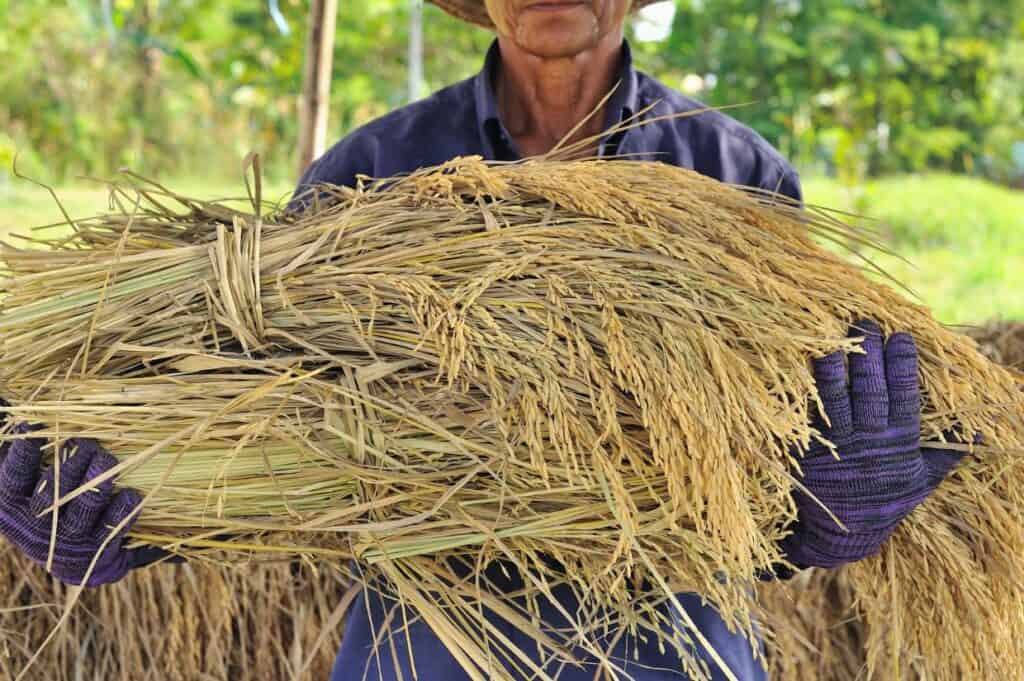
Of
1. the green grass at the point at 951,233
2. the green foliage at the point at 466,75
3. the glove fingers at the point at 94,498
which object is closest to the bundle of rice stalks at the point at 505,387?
the glove fingers at the point at 94,498

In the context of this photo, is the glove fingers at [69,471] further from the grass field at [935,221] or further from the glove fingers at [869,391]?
the grass field at [935,221]

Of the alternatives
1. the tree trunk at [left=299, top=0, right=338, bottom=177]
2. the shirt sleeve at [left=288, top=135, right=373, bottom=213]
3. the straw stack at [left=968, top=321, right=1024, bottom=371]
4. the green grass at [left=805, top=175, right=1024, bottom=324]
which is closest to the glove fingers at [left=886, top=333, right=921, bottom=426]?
the shirt sleeve at [left=288, top=135, right=373, bottom=213]

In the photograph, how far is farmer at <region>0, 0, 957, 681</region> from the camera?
1.10 meters

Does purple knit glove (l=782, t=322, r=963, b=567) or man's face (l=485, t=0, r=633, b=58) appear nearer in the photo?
purple knit glove (l=782, t=322, r=963, b=567)

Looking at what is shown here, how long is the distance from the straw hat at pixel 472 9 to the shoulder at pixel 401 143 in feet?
0.96

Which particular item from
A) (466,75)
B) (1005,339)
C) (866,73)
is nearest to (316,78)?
(1005,339)

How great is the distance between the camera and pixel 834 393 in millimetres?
1087

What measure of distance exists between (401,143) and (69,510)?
89 centimetres

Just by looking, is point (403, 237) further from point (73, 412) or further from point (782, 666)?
point (782, 666)

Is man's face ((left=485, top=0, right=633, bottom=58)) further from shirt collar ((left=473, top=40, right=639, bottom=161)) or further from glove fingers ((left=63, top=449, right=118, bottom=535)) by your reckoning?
glove fingers ((left=63, top=449, right=118, bottom=535))

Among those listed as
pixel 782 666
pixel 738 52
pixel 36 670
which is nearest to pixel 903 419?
pixel 782 666

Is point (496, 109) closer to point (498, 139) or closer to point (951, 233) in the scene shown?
point (498, 139)

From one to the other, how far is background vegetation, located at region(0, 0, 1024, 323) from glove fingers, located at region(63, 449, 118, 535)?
405 cm

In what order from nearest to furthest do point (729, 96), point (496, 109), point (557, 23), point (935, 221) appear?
1. point (557, 23)
2. point (496, 109)
3. point (729, 96)
4. point (935, 221)
